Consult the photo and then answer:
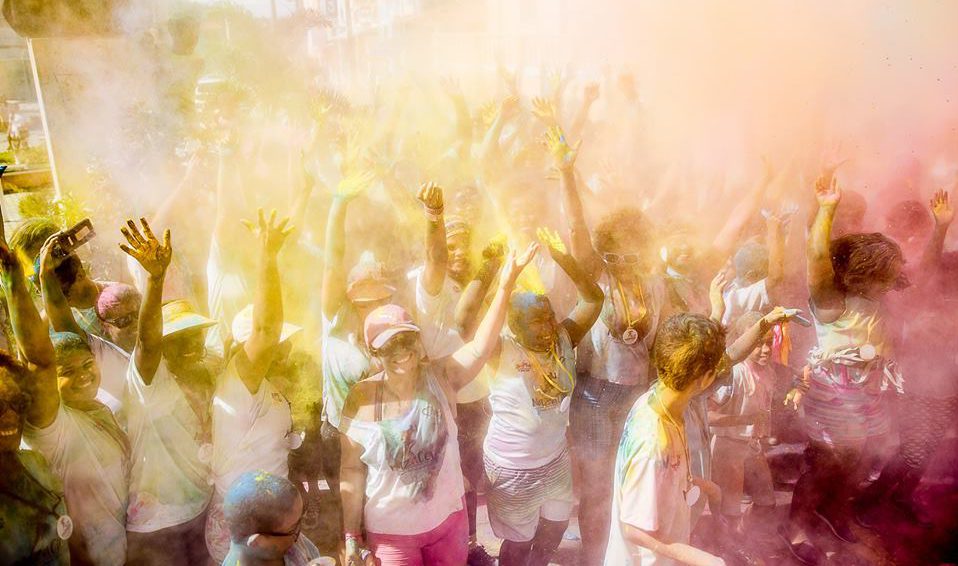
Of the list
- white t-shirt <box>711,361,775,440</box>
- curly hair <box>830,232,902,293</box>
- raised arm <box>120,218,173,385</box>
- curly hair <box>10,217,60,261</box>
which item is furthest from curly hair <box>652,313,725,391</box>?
curly hair <box>10,217,60,261</box>

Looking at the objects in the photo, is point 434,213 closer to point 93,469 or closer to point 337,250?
point 337,250

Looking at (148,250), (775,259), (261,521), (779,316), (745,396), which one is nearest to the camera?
(261,521)

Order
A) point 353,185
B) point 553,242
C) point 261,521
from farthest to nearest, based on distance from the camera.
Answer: point 553,242, point 353,185, point 261,521

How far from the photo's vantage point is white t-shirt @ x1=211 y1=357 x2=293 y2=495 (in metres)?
2.15

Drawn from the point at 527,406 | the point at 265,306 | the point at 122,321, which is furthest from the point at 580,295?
the point at 122,321

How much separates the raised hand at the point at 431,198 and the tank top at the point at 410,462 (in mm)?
614

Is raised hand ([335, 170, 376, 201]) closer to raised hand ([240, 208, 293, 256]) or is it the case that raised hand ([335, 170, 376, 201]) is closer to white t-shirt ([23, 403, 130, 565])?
raised hand ([240, 208, 293, 256])

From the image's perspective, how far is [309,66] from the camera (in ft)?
14.0

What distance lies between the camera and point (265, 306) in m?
2.09

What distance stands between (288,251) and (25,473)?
160 cm

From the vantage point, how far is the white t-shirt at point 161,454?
6.96ft

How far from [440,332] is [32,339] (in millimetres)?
1392

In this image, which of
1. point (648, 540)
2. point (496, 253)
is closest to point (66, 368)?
point (496, 253)

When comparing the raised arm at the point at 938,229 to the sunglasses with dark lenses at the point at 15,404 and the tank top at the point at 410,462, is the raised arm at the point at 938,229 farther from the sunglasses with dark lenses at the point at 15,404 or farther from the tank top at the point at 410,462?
the sunglasses with dark lenses at the point at 15,404
